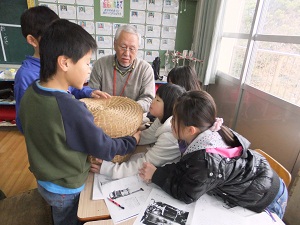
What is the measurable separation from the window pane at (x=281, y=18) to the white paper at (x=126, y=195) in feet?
6.77

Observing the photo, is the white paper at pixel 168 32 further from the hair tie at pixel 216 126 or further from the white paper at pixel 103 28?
the hair tie at pixel 216 126

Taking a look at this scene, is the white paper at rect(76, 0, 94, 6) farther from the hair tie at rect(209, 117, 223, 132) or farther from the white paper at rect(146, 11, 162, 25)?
the hair tie at rect(209, 117, 223, 132)

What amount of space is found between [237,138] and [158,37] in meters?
2.75

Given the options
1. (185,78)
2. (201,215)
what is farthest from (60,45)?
(185,78)

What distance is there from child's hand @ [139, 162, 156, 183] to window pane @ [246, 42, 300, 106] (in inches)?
66.2

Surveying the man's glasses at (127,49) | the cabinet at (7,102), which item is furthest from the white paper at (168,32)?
the cabinet at (7,102)

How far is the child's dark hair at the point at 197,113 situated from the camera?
87 cm

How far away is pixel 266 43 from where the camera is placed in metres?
2.35

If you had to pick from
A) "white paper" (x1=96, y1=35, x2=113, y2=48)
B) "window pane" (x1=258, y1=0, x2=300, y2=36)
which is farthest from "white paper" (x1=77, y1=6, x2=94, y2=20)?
"window pane" (x1=258, y1=0, x2=300, y2=36)

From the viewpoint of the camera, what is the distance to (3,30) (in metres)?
2.85

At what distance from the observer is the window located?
2016 mm

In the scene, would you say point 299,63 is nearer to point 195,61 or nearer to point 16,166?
point 195,61

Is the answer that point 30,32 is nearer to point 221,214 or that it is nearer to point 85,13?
point 221,214

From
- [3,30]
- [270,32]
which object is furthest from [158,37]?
[3,30]
